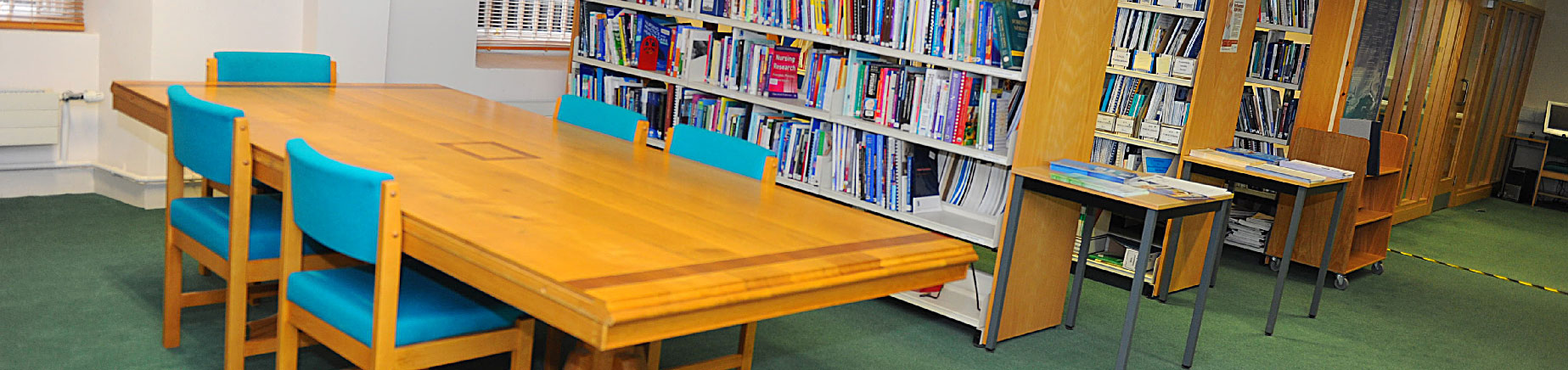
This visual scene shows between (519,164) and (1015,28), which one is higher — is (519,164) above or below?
below

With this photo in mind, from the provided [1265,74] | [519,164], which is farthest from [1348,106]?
[519,164]

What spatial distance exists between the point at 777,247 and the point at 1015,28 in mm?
1946

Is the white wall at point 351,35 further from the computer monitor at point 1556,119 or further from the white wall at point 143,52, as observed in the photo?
the computer monitor at point 1556,119

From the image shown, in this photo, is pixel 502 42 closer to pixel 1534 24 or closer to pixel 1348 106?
pixel 1348 106

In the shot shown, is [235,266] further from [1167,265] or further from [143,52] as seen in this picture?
[1167,265]

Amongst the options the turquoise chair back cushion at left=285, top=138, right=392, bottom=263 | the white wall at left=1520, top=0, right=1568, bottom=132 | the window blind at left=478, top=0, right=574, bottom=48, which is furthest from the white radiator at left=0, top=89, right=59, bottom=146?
the white wall at left=1520, top=0, right=1568, bottom=132

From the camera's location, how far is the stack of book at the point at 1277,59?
5.35 m

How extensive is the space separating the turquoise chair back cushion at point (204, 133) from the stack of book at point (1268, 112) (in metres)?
4.49

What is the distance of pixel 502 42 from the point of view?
601 cm

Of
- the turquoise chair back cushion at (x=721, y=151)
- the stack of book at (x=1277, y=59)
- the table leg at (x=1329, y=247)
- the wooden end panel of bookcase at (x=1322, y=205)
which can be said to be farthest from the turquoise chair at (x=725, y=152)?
the stack of book at (x=1277, y=59)

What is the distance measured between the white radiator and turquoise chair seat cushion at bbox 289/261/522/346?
2940 millimetres

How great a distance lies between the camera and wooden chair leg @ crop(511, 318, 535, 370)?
2.38 m

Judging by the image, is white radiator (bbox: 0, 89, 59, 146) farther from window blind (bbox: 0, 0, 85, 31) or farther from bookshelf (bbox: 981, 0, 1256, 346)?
bookshelf (bbox: 981, 0, 1256, 346)

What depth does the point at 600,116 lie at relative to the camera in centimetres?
365
